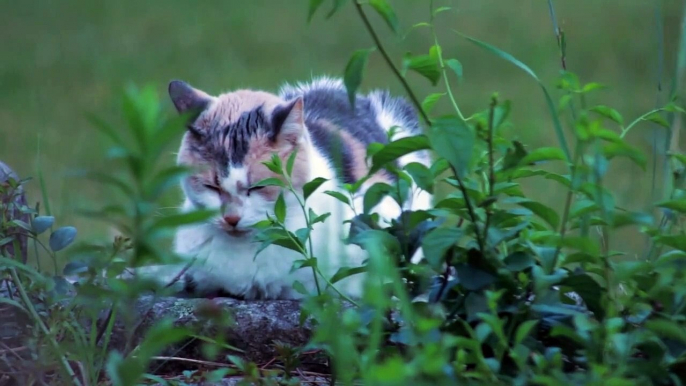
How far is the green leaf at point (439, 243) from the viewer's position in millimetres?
1135

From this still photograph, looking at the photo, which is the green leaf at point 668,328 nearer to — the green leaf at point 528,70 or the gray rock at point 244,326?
the green leaf at point 528,70

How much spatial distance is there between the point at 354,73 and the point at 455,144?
5.9 inches

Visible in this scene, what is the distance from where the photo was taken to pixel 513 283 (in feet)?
3.92

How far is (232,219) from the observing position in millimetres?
1979

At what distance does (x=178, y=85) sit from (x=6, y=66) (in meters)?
3.17

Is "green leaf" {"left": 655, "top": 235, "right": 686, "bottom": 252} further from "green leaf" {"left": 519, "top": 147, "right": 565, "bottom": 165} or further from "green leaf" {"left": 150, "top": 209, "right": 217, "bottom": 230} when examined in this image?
"green leaf" {"left": 150, "top": 209, "right": 217, "bottom": 230}

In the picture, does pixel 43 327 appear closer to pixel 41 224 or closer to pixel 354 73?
pixel 41 224

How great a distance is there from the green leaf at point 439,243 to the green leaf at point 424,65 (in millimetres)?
214

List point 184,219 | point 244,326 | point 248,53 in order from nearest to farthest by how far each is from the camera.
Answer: point 184,219 < point 244,326 < point 248,53

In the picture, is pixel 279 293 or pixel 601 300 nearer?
pixel 601 300

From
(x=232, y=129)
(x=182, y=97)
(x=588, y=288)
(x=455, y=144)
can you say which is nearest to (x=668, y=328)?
(x=588, y=288)

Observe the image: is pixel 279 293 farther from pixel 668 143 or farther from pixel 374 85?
pixel 374 85

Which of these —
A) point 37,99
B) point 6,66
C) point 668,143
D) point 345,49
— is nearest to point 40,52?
point 6,66

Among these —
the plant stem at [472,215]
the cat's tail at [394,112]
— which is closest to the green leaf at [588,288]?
the plant stem at [472,215]
